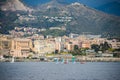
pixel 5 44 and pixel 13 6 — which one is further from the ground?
pixel 13 6

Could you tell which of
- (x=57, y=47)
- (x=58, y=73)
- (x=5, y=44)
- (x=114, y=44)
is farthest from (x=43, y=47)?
(x=58, y=73)

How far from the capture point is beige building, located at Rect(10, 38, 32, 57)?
30.4 m

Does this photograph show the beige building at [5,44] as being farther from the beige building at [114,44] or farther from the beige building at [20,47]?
the beige building at [114,44]

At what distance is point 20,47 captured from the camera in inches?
1264

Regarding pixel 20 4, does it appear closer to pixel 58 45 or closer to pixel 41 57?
pixel 58 45

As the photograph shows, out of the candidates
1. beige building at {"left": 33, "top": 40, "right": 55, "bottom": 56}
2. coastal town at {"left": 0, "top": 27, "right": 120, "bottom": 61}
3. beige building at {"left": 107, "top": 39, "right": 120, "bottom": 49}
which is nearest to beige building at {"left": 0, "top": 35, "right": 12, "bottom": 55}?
coastal town at {"left": 0, "top": 27, "right": 120, "bottom": 61}

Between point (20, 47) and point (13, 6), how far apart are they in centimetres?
687

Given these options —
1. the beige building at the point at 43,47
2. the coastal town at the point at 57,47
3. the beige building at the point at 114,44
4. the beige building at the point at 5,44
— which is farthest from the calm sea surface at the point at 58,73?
the beige building at the point at 114,44

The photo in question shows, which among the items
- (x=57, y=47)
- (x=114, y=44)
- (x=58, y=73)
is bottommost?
(x=58, y=73)

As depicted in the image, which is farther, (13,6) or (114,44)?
(13,6)

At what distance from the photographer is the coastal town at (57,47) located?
2967 centimetres

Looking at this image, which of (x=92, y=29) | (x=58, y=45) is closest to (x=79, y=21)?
(x=92, y=29)

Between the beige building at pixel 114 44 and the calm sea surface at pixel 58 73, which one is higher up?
the beige building at pixel 114 44

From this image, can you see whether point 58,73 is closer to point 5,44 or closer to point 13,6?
point 5,44
